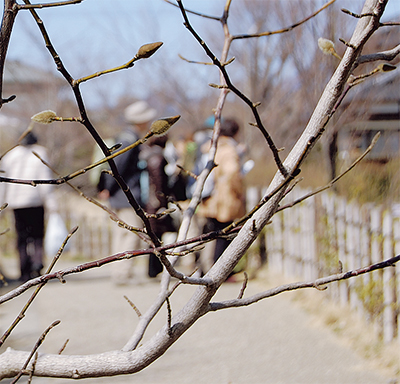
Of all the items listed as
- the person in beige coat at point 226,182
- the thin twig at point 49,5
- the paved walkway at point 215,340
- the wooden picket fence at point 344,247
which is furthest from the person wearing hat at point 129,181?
the thin twig at point 49,5

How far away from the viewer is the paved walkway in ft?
12.6

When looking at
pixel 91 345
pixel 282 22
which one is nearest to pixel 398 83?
pixel 282 22

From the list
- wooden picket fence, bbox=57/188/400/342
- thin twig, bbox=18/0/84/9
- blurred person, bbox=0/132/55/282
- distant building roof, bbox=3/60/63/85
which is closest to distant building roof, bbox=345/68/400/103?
wooden picket fence, bbox=57/188/400/342

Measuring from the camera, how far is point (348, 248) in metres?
5.09

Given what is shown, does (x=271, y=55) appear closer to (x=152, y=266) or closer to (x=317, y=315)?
(x=152, y=266)

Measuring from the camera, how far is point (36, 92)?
15289mm

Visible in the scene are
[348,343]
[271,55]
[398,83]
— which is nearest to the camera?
[348,343]

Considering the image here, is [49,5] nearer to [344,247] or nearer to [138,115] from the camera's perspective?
[344,247]

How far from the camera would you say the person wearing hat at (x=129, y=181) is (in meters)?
6.45

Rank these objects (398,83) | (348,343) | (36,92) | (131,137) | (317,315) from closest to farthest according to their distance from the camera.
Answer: (348,343)
(317,315)
(131,137)
(398,83)
(36,92)

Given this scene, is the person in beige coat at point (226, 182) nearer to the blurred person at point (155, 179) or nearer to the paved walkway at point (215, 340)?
the blurred person at point (155, 179)

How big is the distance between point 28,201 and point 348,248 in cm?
372

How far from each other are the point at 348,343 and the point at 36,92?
12.6 meters

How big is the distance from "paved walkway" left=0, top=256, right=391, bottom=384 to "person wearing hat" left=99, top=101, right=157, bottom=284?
0.52 meters
